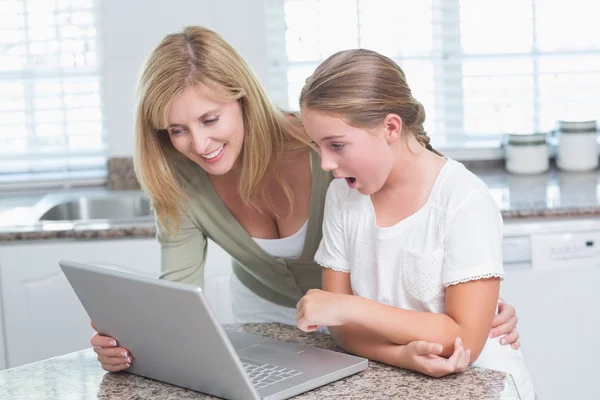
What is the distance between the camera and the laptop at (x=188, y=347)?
1.30m

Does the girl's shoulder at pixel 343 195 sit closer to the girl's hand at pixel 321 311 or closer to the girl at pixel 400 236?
the girl at pixel 400 236

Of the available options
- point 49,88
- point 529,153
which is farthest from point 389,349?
point 49,88

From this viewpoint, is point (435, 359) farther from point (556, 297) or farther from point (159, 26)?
point (159, 26)

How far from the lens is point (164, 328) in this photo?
1365mm

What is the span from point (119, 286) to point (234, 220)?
0.61 metres

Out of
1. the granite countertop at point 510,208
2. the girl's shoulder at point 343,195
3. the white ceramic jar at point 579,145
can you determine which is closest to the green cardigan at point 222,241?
the girl's shoulder at point 343,195

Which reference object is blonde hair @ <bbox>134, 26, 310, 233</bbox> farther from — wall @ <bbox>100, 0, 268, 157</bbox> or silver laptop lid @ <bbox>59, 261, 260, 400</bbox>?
wall @ <bbox>100, 0, 268, 157</bbox>

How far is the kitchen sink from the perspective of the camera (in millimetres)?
3178

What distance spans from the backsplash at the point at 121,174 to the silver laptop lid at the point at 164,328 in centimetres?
178

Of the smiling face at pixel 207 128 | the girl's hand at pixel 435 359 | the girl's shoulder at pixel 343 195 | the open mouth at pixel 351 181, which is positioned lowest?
the girl's hand at pixel 435 359

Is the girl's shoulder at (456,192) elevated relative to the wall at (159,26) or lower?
lower

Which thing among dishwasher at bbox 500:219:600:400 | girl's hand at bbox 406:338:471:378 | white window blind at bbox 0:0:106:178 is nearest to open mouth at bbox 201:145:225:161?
girl's hand at bbox 406:338:471:378

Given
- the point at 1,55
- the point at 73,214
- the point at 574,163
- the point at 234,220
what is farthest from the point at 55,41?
the point at 574,163

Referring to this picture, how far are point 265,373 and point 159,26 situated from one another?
200cm
